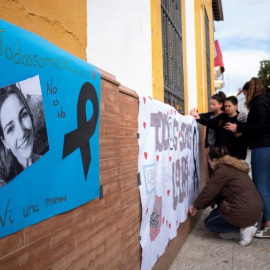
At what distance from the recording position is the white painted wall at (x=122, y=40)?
3.68m

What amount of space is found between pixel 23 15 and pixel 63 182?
1136 millimetres

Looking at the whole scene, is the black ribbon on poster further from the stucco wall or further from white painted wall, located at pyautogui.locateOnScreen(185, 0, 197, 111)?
white painted wall, located at pyautogui.locateOnScreen(185, 0, 197, 111)

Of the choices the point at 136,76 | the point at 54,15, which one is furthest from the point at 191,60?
the point at 54,15

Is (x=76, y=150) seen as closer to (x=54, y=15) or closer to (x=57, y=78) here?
(x=57, y=78)

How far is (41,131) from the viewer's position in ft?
5.12

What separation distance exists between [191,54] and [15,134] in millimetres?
8196

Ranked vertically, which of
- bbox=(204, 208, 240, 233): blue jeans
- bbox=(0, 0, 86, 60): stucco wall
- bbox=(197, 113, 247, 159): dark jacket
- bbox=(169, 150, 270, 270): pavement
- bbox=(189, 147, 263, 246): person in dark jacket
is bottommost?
bbox=(169, 150, 270, 270): pavement

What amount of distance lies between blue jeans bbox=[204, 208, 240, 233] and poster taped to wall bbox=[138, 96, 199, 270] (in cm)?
54

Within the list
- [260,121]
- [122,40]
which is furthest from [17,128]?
[260,121]

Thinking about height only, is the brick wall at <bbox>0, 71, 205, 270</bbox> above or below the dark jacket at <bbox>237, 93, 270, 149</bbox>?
below

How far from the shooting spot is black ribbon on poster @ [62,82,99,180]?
5.91ft

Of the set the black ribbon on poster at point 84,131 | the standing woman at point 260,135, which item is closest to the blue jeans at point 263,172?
the standing woman at point 260,135

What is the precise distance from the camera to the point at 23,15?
228 cm

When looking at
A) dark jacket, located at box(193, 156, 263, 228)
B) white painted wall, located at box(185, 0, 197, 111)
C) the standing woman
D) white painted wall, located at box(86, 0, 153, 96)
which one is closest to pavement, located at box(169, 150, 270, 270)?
dark jacket, located at box(193, 156, 263, 228)
